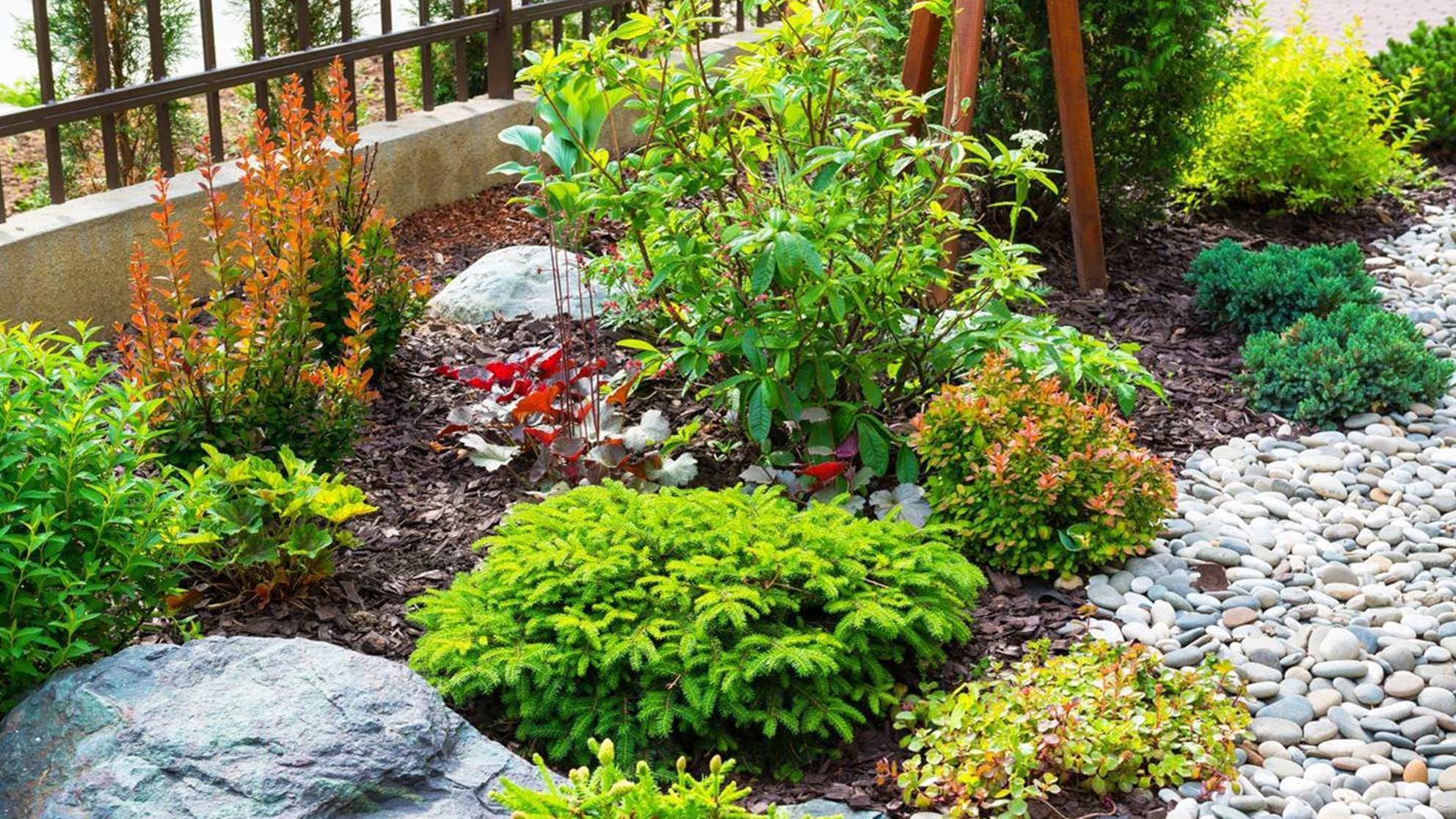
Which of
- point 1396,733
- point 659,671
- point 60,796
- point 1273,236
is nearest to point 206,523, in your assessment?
point 60,796

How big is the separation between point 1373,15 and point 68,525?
12732 mm

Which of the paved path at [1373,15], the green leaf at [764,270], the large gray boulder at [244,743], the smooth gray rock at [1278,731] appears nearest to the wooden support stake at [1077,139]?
the green leaf at [764,270]

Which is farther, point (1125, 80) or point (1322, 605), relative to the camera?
point (1125, 80)

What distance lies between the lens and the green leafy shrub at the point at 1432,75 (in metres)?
8.23

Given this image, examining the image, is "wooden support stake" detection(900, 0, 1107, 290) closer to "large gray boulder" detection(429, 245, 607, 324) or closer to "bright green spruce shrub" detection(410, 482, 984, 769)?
"large gray boulder" detection(429, 245, 607, 324)

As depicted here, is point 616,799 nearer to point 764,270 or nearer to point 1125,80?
point 764,270

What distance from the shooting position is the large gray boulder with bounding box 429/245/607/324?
5.47m

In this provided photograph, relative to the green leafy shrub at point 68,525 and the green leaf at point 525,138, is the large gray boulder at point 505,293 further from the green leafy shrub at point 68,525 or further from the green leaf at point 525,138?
the green leafy shrub at point 68,525

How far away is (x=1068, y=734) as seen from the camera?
125 inches

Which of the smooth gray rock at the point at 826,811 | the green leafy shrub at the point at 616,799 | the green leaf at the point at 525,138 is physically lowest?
the smooth gray rock at the point at 826,811

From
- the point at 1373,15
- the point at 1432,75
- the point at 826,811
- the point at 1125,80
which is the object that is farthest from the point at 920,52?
the point at 1373,15

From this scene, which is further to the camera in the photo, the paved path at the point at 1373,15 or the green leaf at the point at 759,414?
the paved path at the point at 1373,15

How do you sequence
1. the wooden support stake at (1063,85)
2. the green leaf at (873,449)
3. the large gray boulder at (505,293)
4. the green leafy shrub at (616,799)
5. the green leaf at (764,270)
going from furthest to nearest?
1. the large gray boulder at (505,293)
2. the wooden support stake at (1063,85)
3. the green leaf at (873,449)
4. the green leaf at (764,270)
5. the green leafy shrub at (616,799)

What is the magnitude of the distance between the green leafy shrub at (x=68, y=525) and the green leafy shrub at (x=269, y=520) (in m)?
0.29
